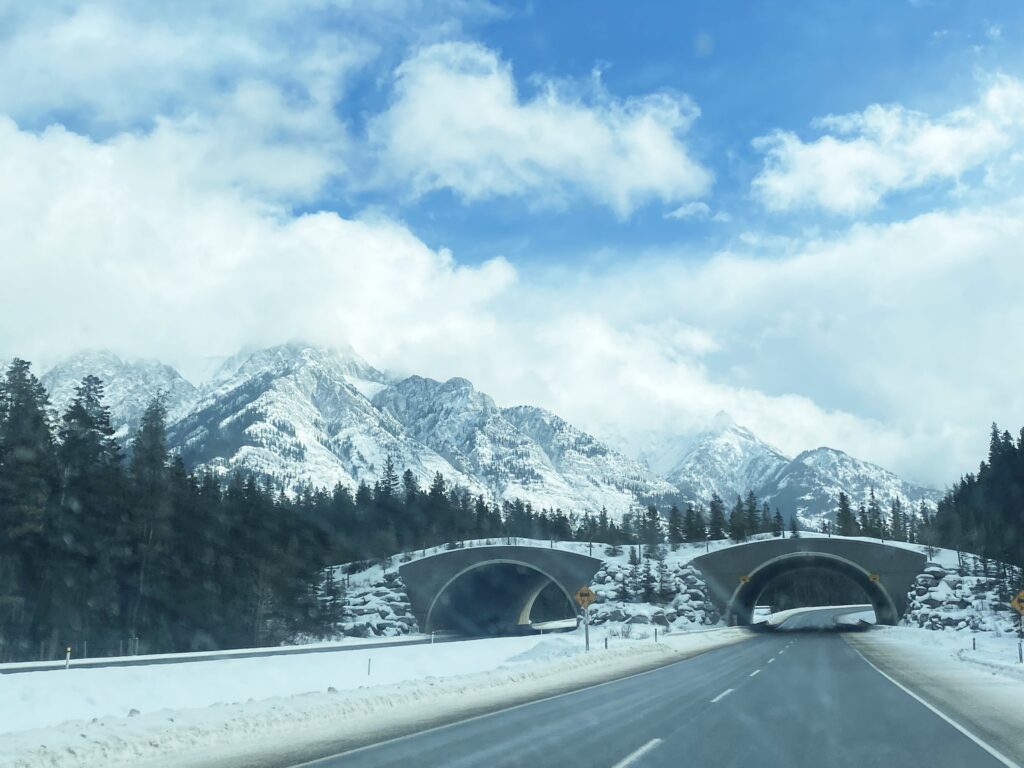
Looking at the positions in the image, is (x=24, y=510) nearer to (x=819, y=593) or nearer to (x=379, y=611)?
(x=379, y=611)

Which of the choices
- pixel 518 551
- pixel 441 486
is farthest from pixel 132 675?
pixel 441 486

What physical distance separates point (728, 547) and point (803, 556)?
6349 millimetres

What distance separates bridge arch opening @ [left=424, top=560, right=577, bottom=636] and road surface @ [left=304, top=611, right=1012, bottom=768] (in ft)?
203

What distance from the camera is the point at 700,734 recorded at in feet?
43.5

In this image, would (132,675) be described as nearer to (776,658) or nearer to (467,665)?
(467,665)

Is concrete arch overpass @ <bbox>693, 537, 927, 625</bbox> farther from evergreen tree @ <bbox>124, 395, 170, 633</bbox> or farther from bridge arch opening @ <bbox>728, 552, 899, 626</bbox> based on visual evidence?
evergreen tree @ <bbox>124, 395, 170, 633</bbox>

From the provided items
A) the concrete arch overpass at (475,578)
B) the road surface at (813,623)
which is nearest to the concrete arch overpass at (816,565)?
the road surface at (813,623)

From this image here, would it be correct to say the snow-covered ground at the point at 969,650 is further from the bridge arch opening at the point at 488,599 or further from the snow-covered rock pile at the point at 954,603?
the bridge arch opening at the point at 488,599

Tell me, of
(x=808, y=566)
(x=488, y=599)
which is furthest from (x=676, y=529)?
(x=488, y=599)

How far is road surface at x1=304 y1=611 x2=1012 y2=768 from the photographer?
11141 mm

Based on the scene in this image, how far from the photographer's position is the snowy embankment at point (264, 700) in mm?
11922

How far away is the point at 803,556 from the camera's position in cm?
7562

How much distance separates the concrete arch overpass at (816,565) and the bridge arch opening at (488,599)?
13908 mm

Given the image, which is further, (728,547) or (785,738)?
(728,547)
